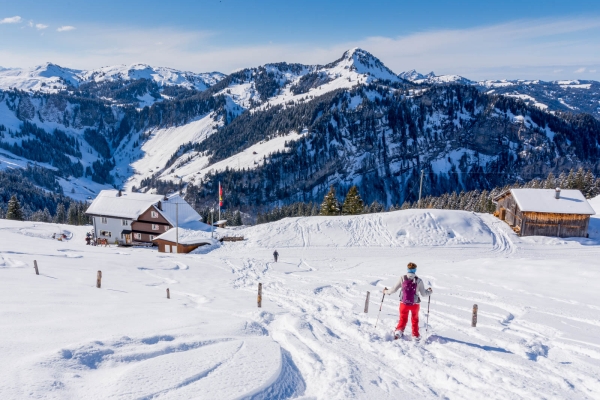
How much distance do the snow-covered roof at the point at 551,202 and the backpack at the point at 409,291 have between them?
→ 146ft

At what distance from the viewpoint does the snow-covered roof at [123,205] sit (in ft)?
202

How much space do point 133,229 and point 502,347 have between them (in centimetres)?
6308

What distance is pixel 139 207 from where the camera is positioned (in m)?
62.2

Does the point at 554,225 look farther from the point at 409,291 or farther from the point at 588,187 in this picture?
the point at 588,187

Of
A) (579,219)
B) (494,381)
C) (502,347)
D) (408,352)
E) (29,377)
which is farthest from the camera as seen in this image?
(579,219)

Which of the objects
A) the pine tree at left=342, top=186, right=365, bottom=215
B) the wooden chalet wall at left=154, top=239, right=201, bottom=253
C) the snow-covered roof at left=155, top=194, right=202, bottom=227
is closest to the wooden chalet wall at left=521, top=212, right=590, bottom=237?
the pine tree at left=342, top=186, right=365, bottom=215

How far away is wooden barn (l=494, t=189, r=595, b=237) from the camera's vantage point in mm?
45406

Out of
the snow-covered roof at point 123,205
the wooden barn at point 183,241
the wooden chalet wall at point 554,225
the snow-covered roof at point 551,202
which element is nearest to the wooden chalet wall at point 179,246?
the wooden barn at point 183,241

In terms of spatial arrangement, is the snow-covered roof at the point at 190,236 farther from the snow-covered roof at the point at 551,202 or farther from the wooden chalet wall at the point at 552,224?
the snow-covered roof at the point at 551,202

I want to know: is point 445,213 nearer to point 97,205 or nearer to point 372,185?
point 97,205

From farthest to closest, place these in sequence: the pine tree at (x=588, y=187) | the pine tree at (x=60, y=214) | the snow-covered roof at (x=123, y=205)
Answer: the pine tree at (x=60, y=214)
the pine tree at (x=588, y=187)
the snow-covered roof at (x=123, y=205)

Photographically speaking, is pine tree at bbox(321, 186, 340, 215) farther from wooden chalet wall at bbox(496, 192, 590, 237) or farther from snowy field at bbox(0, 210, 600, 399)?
snowy field at bbox(0, 210, 600, 399)

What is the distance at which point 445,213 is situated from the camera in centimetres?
4922

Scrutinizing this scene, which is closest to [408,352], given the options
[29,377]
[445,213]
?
[29,377]
